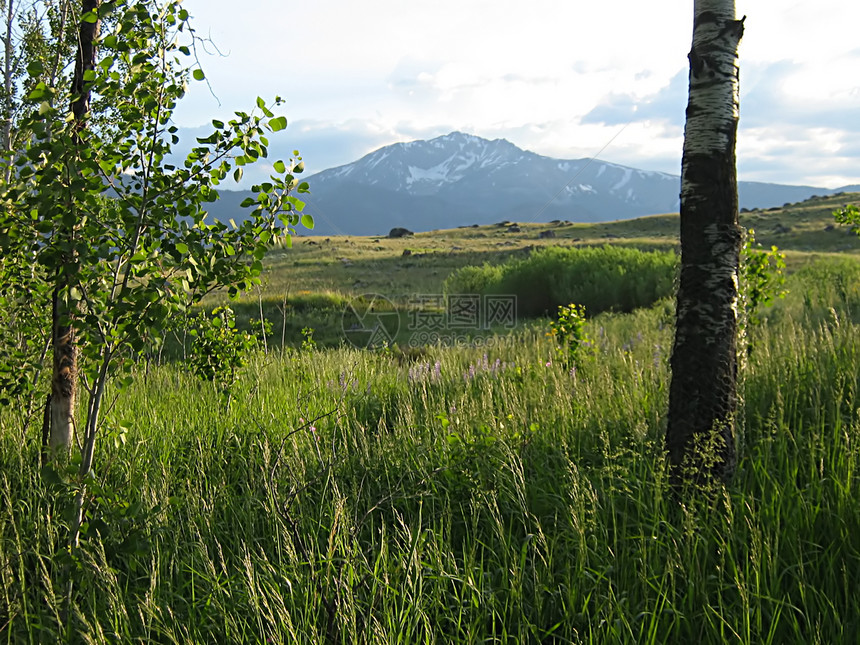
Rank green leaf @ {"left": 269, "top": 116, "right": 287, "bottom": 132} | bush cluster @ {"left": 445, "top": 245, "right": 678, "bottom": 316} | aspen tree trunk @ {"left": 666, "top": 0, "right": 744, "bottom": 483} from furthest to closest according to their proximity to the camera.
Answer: bush cluster @ {"left": 445, "top": 245, "right": 678, "bottom": 316} < aspen tree trunk @ {"left": 666, "top": 0, "right": 744, "bottom": 483} < green leaf @ {"left": 269, "top": 116, "right": 287, "bottom": 132}

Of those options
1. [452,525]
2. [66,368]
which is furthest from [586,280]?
[66,368]

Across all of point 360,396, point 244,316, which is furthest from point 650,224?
point 360,396

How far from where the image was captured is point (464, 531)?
314 cm

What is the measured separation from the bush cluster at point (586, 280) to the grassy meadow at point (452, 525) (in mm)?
12407

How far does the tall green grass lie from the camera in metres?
2.29

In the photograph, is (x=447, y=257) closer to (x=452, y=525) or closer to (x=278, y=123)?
(x=452, y=525)

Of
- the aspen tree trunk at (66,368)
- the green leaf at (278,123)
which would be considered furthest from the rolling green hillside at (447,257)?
the green leaf at (278,123)

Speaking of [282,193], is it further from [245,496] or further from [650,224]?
[650,224]

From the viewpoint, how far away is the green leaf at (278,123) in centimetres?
264

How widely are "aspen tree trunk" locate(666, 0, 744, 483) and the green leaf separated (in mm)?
2188

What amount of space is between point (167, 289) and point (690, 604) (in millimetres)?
2568

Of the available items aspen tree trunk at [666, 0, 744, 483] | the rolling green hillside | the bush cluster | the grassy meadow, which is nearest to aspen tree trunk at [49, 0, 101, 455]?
the grassy meadow

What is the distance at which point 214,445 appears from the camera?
14.6ft

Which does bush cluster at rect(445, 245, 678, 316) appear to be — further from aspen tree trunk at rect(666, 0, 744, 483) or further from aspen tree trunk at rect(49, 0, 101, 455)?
aspen tree trunk at rect(49, 0, 101, 455)
